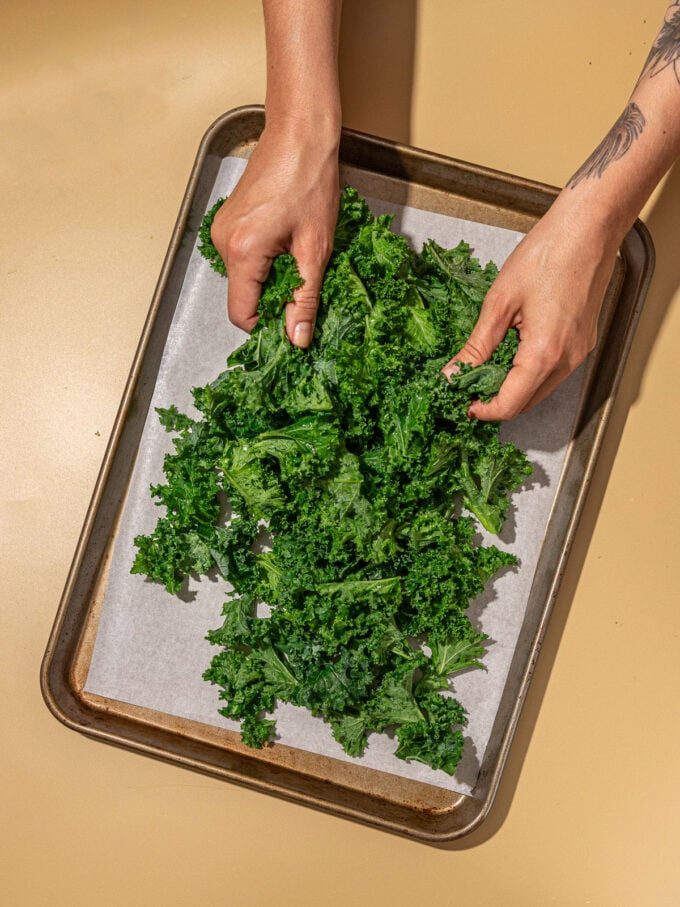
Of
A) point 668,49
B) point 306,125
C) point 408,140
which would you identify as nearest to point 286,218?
point 306,125

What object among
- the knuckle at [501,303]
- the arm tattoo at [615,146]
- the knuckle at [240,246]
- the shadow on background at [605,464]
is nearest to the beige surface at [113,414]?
the shadow on background at [605,464]

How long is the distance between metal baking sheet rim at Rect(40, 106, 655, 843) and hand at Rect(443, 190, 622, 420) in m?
0.37

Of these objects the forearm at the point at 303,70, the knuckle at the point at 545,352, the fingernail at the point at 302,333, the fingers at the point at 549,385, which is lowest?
the fingernail at the point at 302,333

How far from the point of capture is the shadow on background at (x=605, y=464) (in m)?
3.29

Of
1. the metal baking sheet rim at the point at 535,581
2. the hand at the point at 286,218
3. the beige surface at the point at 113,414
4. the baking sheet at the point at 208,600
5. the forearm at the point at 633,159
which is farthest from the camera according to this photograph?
the beige surface at the point at 113,414

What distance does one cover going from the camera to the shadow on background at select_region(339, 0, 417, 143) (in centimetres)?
336

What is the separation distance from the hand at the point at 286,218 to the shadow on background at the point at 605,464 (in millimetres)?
1494

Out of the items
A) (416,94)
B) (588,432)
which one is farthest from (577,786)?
(416,94)

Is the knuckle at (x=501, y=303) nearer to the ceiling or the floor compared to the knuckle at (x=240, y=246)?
nearer to the ceiling

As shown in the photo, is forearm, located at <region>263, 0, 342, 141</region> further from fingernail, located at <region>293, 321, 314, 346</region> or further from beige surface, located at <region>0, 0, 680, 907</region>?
fingernail, located at <region>293, 321, 314, 346</region>

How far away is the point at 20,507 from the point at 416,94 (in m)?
2.60

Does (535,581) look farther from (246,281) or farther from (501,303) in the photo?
(246,281)

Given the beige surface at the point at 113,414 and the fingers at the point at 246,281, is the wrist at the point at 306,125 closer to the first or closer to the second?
the fingers at the point at 246,281

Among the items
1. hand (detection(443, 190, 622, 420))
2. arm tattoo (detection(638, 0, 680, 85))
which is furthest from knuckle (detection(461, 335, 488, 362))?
arm tattoo (detection(638, 0, 680, 85))
